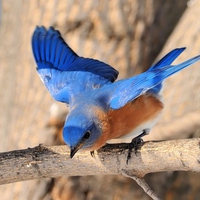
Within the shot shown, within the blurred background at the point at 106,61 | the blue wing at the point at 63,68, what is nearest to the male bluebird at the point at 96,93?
the blue wing at the point at 63,68

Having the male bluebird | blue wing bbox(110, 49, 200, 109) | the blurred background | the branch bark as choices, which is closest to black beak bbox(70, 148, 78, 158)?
the male bluebird

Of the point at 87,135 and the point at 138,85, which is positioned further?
the point at 138,85

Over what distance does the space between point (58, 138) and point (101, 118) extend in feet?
2.77

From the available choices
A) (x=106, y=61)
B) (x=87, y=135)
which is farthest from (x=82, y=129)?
(x=106, y=61)

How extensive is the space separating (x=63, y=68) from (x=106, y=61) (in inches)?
17.2

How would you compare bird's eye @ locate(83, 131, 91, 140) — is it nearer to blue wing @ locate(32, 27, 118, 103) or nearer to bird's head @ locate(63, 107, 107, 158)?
bird's head @ locate(63, 107, 107, 158)

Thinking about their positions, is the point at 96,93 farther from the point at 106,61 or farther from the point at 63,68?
the point at 106,61

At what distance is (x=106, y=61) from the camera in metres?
2.97

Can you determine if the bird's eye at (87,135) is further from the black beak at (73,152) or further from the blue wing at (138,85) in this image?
the blue wing at (138,85)

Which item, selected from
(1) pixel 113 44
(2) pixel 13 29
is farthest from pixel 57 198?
(2) pixel 13 29

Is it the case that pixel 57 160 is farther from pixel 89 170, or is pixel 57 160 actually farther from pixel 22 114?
pixel 22 114

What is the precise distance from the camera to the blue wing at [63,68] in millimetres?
2387

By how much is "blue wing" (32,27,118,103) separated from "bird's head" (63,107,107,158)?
0.29 m

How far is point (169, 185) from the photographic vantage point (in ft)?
9.97
